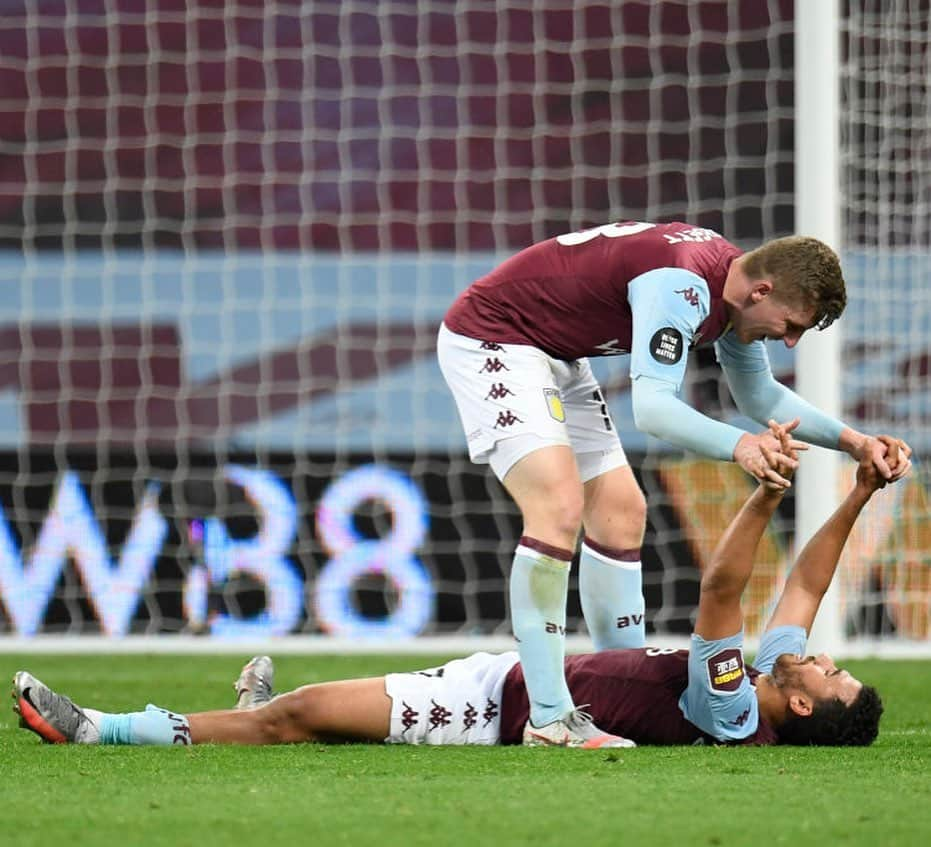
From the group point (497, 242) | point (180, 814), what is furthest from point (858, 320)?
point (180, 814)

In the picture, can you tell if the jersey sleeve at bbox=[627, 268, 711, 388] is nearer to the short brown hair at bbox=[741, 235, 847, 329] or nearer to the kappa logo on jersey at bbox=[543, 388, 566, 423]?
the short brown hair at bbox=[741, 235, 847, 329]

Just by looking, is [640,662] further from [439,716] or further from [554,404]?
[554,404]

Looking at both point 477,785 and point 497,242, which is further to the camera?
point 497,242

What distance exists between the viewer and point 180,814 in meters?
2.76

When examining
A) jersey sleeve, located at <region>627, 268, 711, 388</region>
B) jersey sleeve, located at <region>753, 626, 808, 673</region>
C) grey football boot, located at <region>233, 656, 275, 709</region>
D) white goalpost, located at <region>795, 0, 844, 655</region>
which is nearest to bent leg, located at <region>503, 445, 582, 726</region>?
jersey sleeve, located at <region>627, 268, 711, 388</region>

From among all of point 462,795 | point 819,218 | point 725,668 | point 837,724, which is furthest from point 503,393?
point 819,218

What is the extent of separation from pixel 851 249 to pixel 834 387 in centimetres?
127

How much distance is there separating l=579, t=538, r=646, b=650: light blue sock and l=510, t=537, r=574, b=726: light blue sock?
32 cm

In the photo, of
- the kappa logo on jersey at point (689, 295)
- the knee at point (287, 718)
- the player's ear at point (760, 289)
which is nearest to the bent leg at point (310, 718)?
the knee at point (287, 718)

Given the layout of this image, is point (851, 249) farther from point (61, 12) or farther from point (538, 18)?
point (61, 12)

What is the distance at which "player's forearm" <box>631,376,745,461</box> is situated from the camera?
3.52 meters

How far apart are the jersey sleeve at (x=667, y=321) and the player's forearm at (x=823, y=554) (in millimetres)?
518

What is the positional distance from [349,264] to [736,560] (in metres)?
5.94

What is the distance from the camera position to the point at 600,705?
387 cm
